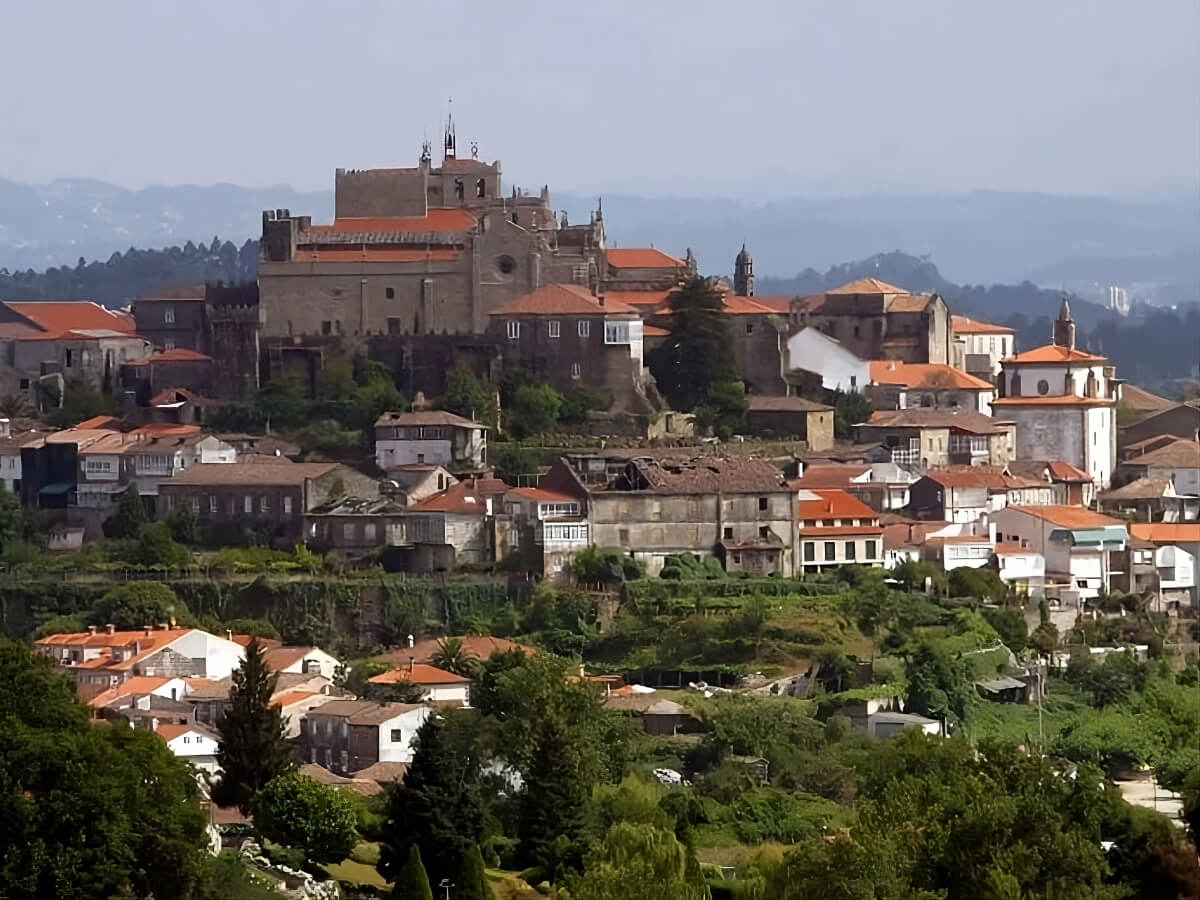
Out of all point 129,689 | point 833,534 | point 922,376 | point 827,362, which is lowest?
point 129,689

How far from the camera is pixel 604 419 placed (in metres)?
65.8

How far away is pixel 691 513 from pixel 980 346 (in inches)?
795

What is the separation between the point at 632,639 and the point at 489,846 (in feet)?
45.7

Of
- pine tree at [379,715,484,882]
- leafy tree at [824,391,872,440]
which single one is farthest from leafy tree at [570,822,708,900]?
leafy tree at [824,391,872,440]

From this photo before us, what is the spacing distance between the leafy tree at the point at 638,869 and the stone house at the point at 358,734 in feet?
31.0

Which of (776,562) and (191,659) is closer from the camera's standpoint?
(191,659)

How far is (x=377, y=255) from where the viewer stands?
69125 mm

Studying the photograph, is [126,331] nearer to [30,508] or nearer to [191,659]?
[30,508]

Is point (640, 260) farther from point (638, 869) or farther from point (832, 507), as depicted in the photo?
point (638, 869)

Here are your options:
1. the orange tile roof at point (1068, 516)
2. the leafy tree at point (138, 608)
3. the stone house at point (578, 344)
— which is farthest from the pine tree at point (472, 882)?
the stone house at point (578, 344)

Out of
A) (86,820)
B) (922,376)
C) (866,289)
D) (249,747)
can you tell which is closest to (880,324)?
(866,289)

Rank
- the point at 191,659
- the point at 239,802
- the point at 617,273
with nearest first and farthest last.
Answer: the point at 239,802, the point at 191,659, the point at 617,273

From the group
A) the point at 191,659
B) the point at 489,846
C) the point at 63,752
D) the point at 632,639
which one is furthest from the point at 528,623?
the point at 63,752

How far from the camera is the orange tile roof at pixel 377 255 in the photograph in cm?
6869
